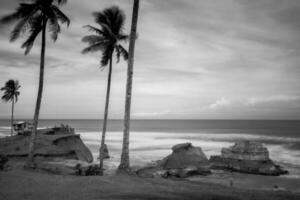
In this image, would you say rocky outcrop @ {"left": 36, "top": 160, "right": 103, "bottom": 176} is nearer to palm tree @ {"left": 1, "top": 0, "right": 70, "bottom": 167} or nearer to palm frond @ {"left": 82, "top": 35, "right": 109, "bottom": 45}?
palm tree @ {"left": 1, "top": 0, "right": 70, "bottom": 167}

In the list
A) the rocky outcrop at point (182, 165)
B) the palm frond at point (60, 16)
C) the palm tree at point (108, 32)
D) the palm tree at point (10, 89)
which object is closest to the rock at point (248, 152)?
the rocky outcrop at point (182, 165)

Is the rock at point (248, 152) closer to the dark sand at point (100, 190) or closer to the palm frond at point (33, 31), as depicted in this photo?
the dark sand at point (100, 190)

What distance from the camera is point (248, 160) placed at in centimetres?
2102

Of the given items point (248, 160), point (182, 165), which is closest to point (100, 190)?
point (182, 165)

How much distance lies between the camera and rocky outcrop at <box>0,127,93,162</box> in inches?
862

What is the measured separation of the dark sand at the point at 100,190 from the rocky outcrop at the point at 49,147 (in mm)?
12357

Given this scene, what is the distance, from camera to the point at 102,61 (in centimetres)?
1811

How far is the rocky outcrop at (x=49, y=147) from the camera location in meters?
21.9

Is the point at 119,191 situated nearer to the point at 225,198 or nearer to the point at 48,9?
the point at 225,198

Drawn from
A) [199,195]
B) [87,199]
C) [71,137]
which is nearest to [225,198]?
[199,195]

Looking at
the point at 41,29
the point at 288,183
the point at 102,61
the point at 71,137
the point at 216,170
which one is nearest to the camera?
the point at 41,29

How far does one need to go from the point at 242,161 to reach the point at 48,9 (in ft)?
62.9

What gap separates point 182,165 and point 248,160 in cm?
591

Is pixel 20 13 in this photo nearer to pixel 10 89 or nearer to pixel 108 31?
pixel 108 31
